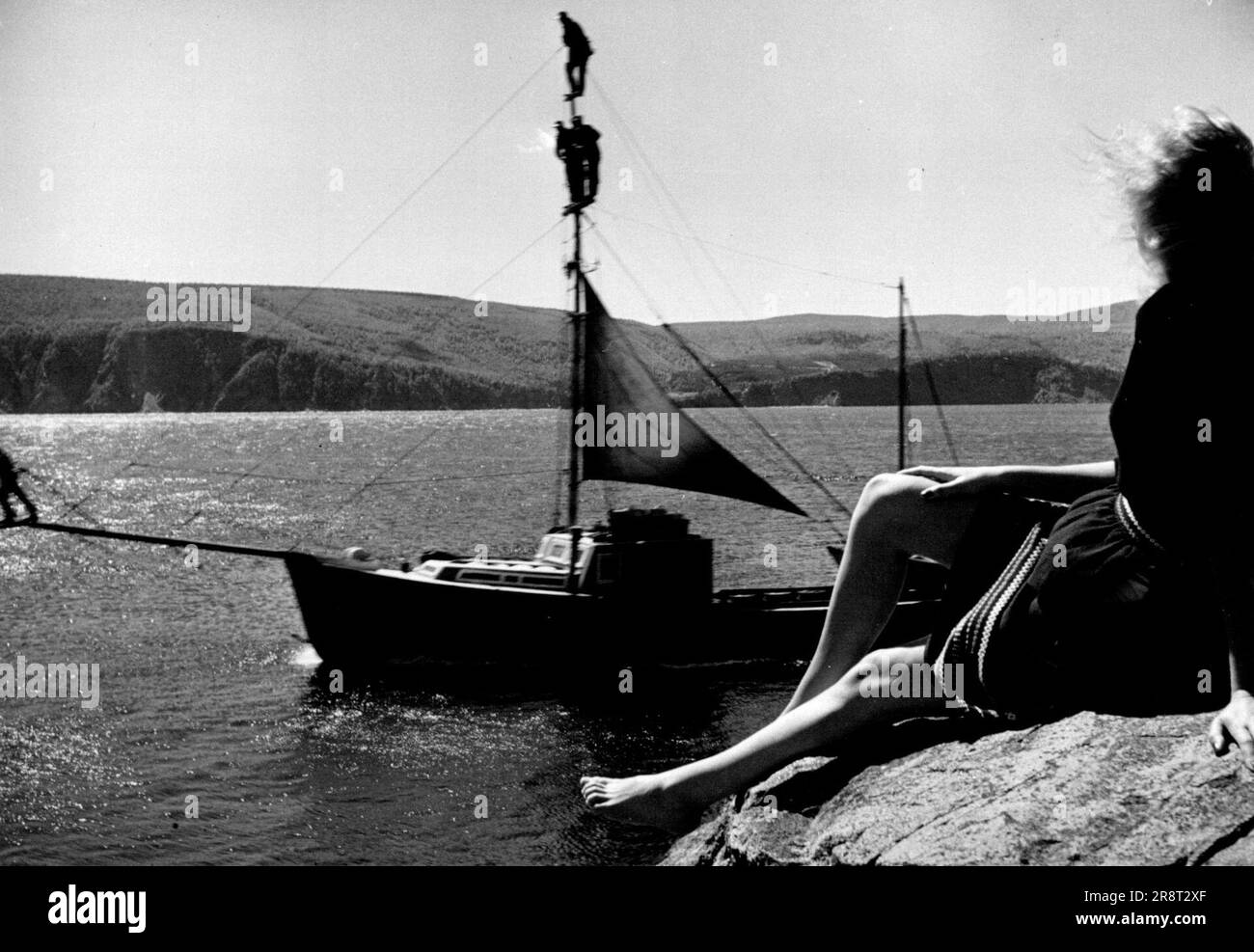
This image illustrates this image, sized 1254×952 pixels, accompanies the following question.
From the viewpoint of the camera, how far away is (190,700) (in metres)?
25.7

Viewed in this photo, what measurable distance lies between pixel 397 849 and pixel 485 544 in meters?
39.8

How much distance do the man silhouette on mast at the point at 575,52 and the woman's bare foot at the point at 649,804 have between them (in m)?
26.0

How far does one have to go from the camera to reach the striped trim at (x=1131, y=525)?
2.88 meters

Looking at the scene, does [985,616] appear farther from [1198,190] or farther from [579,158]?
[579,158]

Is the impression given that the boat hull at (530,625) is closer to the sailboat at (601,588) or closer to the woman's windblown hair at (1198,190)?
the sailboat at (601,588)

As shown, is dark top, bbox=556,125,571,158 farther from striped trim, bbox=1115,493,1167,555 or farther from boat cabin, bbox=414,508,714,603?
striped trim, bbox=1115,493,1167,555

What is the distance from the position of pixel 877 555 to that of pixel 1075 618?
0.66 m

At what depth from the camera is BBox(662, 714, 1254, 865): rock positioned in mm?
2863

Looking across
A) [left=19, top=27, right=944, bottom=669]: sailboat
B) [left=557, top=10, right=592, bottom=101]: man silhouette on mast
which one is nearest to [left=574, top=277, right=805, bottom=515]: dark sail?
[left=19, top=27, right=944, bottom=669]: sailboat

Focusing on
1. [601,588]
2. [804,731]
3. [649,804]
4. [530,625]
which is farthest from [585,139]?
[804,731]

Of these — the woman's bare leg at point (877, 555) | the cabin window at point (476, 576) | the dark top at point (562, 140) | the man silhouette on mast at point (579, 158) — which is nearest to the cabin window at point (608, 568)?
the cabin window at point (476, 576)

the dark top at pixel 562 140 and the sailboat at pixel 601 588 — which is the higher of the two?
the dark top at pixel 562 140

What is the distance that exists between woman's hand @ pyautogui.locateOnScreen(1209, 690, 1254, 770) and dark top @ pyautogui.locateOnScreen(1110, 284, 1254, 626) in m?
0.19
